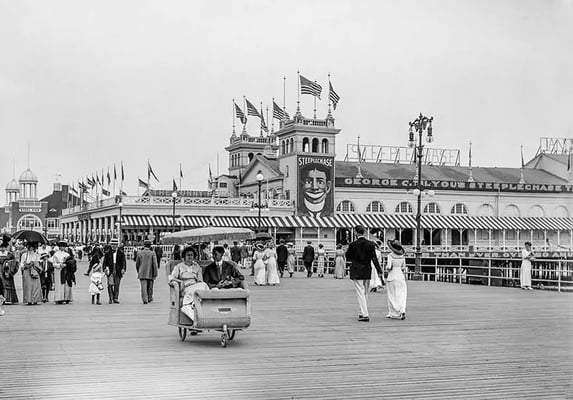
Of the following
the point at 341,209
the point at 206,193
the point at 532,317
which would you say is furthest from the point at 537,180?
the point at 532,317

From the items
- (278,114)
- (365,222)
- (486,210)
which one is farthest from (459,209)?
(278,114)

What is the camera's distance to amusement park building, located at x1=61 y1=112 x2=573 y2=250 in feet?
207

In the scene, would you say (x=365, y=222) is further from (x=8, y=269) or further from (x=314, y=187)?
(x=8, y=269)

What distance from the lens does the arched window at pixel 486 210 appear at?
68812 mm

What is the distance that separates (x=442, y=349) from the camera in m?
11.2

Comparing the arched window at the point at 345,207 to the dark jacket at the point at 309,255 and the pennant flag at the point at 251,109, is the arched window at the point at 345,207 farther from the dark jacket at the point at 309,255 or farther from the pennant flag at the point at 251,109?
the dark jacket at the point at 309,255

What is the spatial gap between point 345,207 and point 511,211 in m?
13.9

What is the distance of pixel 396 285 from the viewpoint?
1533cm

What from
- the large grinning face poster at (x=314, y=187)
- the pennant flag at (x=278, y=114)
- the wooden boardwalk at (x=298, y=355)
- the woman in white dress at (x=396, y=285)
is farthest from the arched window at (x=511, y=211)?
the woman in white dress at (x=396, y=285)

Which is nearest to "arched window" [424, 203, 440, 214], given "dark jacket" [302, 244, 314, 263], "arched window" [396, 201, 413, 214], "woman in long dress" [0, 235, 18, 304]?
"arched window" [396, 201, 413, 214]

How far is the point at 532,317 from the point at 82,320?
788cm

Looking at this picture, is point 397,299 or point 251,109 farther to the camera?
point 251,109

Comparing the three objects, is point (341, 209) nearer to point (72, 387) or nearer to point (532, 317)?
point (532, 317)

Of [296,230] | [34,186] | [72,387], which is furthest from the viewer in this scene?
[34,186]
